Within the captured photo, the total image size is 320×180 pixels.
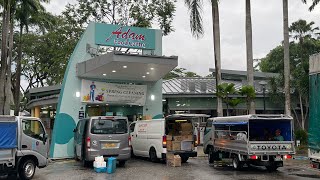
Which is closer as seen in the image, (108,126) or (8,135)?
(8,135)

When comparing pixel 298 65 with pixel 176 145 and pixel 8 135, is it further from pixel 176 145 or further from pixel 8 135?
pixel 8 135

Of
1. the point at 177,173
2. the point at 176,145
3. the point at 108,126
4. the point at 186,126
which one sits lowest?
the point at 177,173

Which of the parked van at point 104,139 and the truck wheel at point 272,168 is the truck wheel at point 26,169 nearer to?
the parked van at point 104,139

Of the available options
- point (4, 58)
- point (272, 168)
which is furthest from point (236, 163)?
point (4, 58)

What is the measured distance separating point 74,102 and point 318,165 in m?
13.3

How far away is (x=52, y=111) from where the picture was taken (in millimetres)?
35938

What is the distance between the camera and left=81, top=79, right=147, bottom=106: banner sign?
20172 millimetres

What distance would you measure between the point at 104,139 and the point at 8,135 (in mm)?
4250

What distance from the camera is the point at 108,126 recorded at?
1493 centimetres

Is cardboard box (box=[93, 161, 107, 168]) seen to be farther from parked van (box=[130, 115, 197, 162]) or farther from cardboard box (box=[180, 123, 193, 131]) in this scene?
cardboard box (box=[180, 123, 193, 131])

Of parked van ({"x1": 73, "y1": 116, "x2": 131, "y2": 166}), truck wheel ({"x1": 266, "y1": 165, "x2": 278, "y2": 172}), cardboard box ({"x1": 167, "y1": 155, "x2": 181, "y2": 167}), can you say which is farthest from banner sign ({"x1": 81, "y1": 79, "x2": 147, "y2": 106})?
truck wheel ({"x1": 266, "y1": 165, "x2": 278, "y2": 172})

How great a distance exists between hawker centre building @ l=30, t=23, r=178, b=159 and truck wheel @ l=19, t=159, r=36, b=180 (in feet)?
21.4

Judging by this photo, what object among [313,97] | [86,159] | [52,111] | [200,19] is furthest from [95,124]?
[52,111]

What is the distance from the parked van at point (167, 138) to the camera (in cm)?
1616
